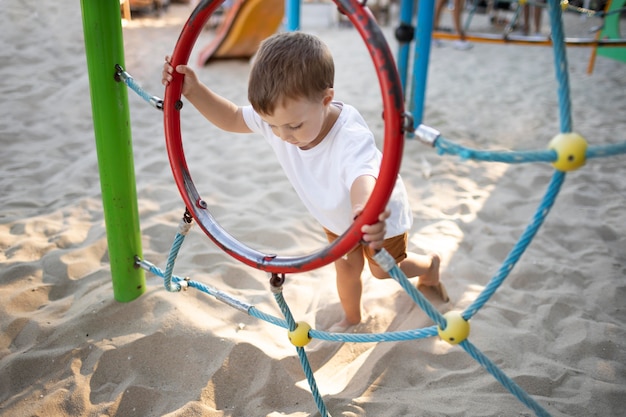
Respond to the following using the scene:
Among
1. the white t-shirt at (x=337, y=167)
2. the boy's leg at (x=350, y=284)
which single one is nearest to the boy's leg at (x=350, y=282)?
the boy's leg at (x=350, y=284)

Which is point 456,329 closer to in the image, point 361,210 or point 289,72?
point 361,210

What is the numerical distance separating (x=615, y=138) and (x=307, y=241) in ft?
8.14

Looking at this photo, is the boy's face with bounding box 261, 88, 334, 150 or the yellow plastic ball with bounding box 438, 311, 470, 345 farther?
the boy's face with bounding box 261, 88, 334, 150

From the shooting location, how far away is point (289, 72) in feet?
3.80

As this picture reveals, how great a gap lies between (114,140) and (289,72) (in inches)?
27.1

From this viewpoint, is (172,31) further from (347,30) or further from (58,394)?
(58,394)

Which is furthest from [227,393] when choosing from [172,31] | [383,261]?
[172,31]

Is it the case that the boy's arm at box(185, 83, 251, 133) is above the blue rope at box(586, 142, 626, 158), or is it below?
below

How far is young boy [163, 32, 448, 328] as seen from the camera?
1165mm

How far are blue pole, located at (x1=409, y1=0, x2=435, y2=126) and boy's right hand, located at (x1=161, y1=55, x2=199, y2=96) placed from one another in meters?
1.86

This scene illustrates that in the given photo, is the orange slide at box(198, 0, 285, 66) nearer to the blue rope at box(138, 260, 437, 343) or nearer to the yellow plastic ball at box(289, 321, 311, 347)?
the blue rope at box(138, 260, 437, 343)

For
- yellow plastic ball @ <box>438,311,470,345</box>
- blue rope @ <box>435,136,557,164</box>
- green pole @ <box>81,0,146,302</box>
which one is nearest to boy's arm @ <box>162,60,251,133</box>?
green pole @ <box>81,0,146,302</box>

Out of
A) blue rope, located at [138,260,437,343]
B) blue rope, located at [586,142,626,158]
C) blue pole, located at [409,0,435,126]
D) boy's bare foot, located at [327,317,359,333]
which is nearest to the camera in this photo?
blue rope, located at [586,142,626,158]

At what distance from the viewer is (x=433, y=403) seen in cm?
138
